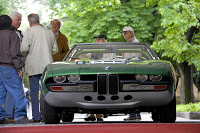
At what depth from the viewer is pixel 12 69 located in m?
8.77

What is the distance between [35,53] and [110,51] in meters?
1.39

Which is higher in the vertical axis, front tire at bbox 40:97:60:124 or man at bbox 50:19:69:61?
man at bbox 50:19:69:61

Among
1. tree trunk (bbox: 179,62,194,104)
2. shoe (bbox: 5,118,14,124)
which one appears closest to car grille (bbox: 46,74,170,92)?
shoe (bbox: 5,118,14,124)

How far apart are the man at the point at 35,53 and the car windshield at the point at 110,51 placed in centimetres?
58

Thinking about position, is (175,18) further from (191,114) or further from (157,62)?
(157,62)

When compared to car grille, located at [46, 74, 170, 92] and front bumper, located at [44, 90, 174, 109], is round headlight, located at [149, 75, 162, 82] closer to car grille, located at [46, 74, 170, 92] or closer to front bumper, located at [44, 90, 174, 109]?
car grille, located at [46, 74, 170, 92]

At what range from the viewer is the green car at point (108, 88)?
22.2 feet

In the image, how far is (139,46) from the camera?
8.60m

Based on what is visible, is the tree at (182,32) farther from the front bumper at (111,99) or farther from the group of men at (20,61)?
the front bumper at (111,99)

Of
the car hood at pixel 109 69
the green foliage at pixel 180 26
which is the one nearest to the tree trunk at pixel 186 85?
the green foliage at pixel 180 26

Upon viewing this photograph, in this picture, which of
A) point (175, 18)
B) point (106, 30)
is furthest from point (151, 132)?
point (106, 30)

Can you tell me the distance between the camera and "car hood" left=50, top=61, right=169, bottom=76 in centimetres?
683

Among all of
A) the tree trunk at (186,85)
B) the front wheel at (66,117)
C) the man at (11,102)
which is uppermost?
the man at (11,102)

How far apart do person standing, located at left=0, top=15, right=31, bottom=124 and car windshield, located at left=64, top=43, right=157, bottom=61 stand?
0.96m
